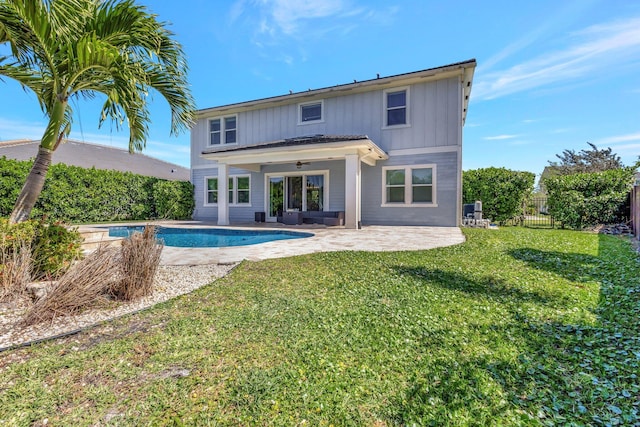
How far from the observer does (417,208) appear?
46.3 feet

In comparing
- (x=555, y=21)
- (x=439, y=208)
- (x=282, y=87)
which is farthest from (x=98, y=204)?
(x=555, y=21)

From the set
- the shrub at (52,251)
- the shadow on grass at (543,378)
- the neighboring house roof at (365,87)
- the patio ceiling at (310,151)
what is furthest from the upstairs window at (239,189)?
the shadow on grass at (543,378)

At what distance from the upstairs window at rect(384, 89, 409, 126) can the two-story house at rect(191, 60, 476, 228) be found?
0.05 meters

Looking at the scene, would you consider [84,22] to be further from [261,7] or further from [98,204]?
[98,204]

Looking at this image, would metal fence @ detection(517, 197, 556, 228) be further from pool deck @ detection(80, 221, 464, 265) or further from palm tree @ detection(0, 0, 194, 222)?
palm tree @ detection(0, 0, 194, 222)

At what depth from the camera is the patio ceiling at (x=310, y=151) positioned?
1211 cm

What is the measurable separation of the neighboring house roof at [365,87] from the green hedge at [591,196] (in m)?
5.93

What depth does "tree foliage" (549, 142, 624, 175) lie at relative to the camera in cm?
3131

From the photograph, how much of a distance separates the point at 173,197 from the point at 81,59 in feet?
48.9

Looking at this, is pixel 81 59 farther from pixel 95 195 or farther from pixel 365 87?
pixel 95 195

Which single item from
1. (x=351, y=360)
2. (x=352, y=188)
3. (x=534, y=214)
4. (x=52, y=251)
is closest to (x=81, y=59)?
(x=52, y=251)

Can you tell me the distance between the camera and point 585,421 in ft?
6.34

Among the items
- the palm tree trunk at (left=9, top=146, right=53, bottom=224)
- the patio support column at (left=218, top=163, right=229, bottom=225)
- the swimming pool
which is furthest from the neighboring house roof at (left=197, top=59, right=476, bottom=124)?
the palm tree trunk at (left=9, top=146, right=53, bottom=224)

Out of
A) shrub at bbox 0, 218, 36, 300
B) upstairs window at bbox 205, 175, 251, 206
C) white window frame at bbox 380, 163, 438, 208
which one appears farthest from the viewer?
upstairs window at bbox 205, 175, 251, 206
